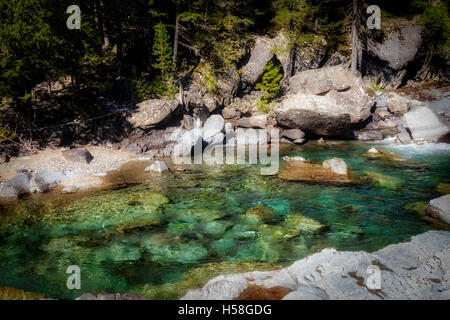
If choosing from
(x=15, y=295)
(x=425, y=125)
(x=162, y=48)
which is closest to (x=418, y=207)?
(x=15, y=295)

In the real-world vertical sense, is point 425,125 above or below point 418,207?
above

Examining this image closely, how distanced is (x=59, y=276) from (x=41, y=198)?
5781 mm

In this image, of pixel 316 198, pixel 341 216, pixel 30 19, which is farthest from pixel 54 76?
pixel 341 216

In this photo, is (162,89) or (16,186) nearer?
(16,186)

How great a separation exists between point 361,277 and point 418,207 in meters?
5.92

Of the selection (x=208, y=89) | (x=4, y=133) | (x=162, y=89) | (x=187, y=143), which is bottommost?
(x=187, y=143)

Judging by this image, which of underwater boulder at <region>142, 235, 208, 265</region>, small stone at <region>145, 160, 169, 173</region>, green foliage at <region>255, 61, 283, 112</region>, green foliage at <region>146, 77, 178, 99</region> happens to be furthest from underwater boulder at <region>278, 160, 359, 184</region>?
green foliage at <region>146, 77, 178, 99</region>

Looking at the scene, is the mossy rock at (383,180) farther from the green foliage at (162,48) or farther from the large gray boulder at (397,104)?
the green foliage at (162,48)

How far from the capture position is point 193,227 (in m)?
7.97

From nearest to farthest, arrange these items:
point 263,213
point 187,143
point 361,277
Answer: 1. point 361,277
2. point 263,213
3. point 187,143

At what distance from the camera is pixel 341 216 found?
8305 mm

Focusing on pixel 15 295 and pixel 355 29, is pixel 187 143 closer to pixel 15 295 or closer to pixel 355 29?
pixel 15 295

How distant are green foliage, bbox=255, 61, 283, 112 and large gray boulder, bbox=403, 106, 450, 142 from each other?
1050 cm
